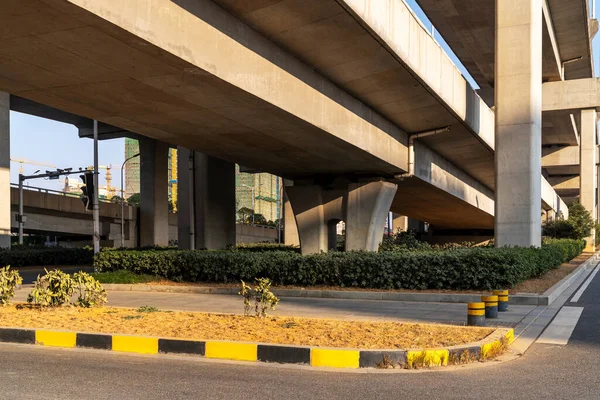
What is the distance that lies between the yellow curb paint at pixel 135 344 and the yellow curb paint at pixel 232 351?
831 millimetres

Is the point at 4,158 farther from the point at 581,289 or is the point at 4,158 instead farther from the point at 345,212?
the point at 581,289

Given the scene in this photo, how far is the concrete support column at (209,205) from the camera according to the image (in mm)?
29625

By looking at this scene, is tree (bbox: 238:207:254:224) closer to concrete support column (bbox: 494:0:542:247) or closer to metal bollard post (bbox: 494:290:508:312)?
concrete support column (bbox: 494:0:542:247)

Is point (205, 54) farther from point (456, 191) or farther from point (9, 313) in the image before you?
point (456, 191)

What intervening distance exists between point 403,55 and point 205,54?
6.31 meters

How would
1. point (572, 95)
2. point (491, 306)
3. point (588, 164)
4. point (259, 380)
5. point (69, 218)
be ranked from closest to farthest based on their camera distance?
point (259, 380), point (491, 306), point (572, 95), point (69, 218), point (588, 164)

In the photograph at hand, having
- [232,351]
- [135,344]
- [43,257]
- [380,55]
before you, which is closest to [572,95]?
[380,55]

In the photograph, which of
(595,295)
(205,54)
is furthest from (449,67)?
(205,54)

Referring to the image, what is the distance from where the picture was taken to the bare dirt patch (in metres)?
8.28

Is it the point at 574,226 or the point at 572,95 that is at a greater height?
the point at 572,95

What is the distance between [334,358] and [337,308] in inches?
228

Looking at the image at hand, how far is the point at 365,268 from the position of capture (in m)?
16.1

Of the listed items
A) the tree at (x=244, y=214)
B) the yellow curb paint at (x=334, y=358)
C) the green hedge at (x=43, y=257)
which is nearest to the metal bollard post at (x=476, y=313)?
the yellow curb paint at (x=334, y=358)

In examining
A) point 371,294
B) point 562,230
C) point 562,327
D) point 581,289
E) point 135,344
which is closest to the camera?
point 135,344
